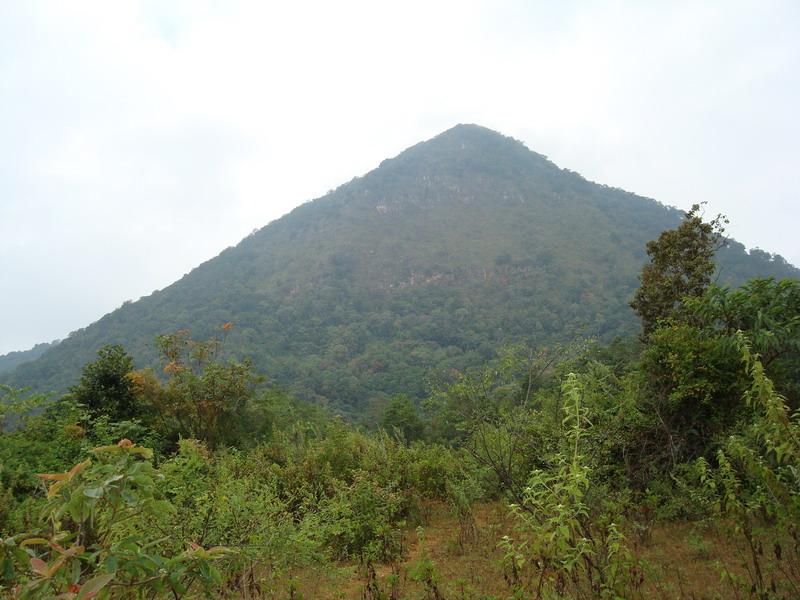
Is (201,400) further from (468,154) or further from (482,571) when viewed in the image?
(468,154)

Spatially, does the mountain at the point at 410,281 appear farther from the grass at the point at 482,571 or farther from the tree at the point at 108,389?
the grass at the point at 482,571

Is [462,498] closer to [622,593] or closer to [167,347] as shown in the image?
[622,593]

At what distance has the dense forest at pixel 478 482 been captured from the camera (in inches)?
76.9

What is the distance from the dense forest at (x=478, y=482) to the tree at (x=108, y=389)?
4 centimetres

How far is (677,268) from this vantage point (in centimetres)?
1134

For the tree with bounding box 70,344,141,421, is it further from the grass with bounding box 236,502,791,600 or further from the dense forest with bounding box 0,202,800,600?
the grass with bounding box 236,502,791,600

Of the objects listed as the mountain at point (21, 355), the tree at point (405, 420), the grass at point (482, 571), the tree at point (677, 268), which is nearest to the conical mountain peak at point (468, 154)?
the mountain at point (21, 355)

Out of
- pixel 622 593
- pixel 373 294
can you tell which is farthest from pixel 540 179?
pixel 622 593

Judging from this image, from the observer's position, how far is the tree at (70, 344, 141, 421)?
1077 centimetres

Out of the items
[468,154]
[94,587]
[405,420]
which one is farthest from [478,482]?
[468,154]

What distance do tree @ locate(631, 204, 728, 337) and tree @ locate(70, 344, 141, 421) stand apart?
11.8 m

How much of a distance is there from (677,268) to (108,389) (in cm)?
1327

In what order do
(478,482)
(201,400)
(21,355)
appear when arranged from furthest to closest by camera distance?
1. (21,355)
2. (201,400)
3. (478,482)

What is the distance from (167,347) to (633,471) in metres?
11.1
